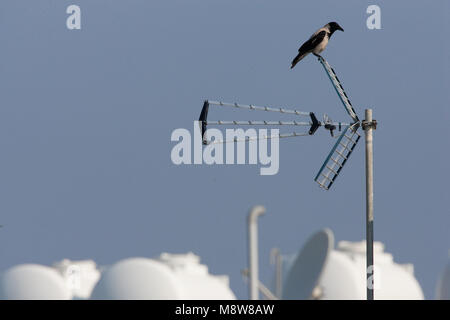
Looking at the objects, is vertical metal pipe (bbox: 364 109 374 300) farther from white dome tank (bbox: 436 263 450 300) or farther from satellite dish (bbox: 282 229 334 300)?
white dome tank (bbox: 436 263 450 300)

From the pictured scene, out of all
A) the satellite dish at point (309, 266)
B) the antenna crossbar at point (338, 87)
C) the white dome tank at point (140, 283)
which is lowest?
the white dome tank at point (140, 283)

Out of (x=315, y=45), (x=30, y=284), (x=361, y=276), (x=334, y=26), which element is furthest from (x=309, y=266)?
(x=30, y=284)

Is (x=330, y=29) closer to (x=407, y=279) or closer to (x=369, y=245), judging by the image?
(x=369, y=245)

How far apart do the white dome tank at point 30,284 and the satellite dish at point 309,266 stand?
23.8 m

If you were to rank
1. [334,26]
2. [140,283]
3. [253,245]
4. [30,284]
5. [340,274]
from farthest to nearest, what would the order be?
[30,284], [340,274], [140,283], [334,26], [253,245]

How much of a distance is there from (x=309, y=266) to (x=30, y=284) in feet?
85.6

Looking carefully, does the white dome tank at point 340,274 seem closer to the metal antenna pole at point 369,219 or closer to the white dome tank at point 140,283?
the white dome tank at point 140,283

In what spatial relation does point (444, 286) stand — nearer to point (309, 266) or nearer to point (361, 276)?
point (361, 276)

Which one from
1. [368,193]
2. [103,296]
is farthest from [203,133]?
[103,296]

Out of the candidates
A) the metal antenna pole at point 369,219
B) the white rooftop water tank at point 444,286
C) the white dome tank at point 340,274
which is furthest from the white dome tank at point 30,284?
the metal antenna pole at point 369,219

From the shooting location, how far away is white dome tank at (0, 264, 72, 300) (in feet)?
213

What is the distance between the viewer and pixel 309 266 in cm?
4247

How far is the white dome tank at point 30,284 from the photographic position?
64.8m
